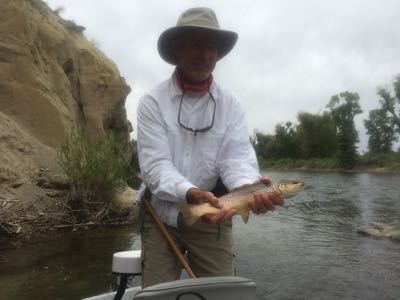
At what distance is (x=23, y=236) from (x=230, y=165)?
889cm

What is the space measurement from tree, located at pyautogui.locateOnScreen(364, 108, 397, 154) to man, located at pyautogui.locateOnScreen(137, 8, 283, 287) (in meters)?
65.9

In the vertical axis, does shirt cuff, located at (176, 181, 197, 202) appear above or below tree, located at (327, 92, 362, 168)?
below

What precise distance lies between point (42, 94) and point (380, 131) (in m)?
58.5

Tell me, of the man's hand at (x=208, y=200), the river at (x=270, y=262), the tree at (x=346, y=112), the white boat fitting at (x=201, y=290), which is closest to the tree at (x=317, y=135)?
the tree at (x=346, y=112)

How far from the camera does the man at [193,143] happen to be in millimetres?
3111

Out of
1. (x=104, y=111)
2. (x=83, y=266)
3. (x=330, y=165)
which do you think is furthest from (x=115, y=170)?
(x=330, y=165)

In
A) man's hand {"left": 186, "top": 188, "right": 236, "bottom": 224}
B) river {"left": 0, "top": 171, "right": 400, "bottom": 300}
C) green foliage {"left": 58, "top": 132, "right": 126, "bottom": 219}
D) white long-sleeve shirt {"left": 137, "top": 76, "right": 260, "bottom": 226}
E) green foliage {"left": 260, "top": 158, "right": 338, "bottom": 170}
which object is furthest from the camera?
green foliage {"left": 260, "top": 158, "right": 338, "bottom": 170}

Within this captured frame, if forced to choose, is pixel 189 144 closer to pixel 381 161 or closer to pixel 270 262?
pixel 270 262

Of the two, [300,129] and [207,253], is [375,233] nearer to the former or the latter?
[207,253]

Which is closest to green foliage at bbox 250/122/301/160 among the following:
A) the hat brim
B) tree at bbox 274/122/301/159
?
tree at bbox 274/122/301/159

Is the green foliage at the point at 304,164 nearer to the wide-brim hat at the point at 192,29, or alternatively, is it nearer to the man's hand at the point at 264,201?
the wide-brim hat at the point at 192,29

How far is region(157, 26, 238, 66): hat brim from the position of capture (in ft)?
10.3

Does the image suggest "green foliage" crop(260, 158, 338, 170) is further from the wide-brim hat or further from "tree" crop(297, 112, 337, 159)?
the wide-brim hat

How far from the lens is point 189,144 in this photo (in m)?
3.14
